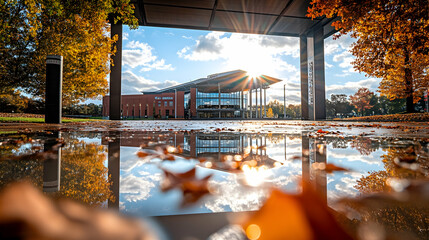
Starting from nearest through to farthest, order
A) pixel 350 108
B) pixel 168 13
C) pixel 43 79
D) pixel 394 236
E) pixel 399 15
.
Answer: pixel 394 236
pixel 399 15
pixel 43 79
pixel 168 13
pixel 350 108

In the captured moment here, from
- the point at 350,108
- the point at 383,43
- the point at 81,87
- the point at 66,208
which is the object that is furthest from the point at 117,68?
the point at 350,108

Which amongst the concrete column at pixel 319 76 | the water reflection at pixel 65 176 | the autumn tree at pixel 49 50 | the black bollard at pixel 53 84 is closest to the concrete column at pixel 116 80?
the autumn tree at pixel 49 50

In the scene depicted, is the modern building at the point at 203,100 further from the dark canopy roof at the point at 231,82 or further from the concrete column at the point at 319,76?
the concrete column at the point at 319,76

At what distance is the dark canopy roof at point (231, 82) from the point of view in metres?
45.6

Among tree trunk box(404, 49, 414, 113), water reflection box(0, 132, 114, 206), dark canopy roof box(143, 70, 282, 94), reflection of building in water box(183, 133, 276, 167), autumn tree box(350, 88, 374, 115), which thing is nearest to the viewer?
water reflection box(0, 132, 114, 206)

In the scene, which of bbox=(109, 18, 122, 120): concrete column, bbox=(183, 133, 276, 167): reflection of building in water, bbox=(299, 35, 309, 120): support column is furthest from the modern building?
bbox=(183, 133, 276, 167): reflection of building in water

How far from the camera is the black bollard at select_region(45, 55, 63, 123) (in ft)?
22.5

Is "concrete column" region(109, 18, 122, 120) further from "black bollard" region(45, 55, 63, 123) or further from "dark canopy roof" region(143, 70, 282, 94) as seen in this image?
"dark canopy roof" region(143, 70, 282, 94)

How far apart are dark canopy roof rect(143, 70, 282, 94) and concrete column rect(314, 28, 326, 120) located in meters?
28.4

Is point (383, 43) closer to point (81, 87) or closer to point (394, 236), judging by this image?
point (394, 236)

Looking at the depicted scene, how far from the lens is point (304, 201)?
69 centimetres

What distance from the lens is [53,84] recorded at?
275 inches

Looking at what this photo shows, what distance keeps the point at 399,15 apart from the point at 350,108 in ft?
261

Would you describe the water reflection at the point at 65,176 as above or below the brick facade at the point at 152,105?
below
